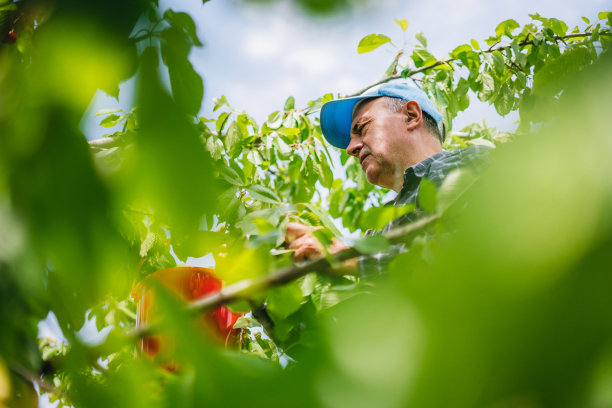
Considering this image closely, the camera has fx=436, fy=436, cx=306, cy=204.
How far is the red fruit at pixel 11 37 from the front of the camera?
0.26 metres

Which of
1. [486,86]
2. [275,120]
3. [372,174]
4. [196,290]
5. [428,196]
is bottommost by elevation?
[196,290]

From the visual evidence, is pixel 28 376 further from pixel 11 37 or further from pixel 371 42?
pixel 371 42

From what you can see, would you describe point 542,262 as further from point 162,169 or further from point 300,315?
point 300,315

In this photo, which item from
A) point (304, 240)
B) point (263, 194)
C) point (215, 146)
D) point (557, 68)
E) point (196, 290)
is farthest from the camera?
point (215, 146)

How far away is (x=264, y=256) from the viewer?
37 cm

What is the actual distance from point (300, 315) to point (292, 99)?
4.80ft

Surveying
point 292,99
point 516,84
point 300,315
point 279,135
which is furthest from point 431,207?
point 516,84

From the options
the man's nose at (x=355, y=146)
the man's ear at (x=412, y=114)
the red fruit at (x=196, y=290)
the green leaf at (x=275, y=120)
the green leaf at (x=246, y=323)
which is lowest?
the red fruit at (x=196, y=290)

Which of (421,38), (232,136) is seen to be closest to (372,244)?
(232,136)

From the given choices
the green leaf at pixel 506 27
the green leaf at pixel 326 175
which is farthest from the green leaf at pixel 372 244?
the green leaf at pixel 506 27

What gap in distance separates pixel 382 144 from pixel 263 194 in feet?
2.87

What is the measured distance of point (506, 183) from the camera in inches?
Result: 4.8

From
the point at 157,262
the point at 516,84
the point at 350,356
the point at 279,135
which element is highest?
the point at 350,356

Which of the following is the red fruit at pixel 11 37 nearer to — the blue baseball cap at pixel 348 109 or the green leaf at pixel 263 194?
the green leaf at pixel 263 194
